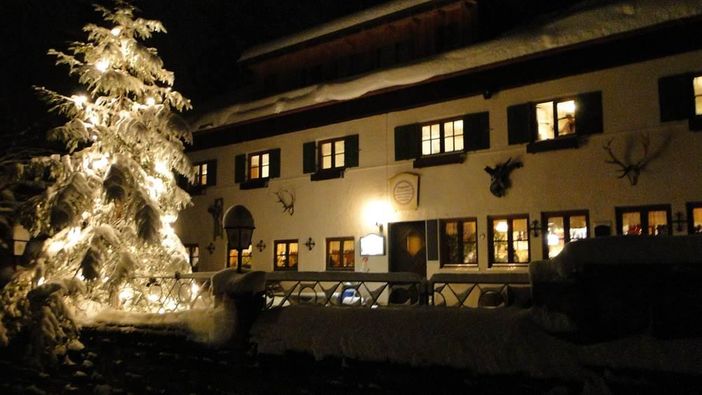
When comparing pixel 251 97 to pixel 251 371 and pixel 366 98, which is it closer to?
pixel 366 98

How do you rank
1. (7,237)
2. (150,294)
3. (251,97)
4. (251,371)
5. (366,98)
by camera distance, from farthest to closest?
(251,97)
(366,98)
(7,237)
(150,294)
(251,371)

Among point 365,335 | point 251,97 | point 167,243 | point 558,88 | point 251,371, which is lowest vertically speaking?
point 251,371

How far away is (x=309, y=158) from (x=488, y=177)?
6.19m

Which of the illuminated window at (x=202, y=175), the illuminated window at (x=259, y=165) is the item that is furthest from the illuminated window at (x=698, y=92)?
the illuminated window at (x=202, y=175)

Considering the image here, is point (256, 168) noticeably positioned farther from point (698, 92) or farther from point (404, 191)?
A: point (698, 92)

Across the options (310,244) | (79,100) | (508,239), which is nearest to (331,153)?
(310,244)

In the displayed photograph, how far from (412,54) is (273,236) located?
738cm

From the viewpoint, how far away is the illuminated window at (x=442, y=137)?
53.2 ft

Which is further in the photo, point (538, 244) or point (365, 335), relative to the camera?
point (538, 244)

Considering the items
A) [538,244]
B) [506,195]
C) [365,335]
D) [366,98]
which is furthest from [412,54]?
[365,335]

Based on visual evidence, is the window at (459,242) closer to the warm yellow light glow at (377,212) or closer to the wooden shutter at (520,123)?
the warm yellow light glow at (377,212)

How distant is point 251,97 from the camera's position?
22938 millimetres

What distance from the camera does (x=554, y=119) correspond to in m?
→ 14.8

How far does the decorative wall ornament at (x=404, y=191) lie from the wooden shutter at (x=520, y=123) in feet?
9.46
